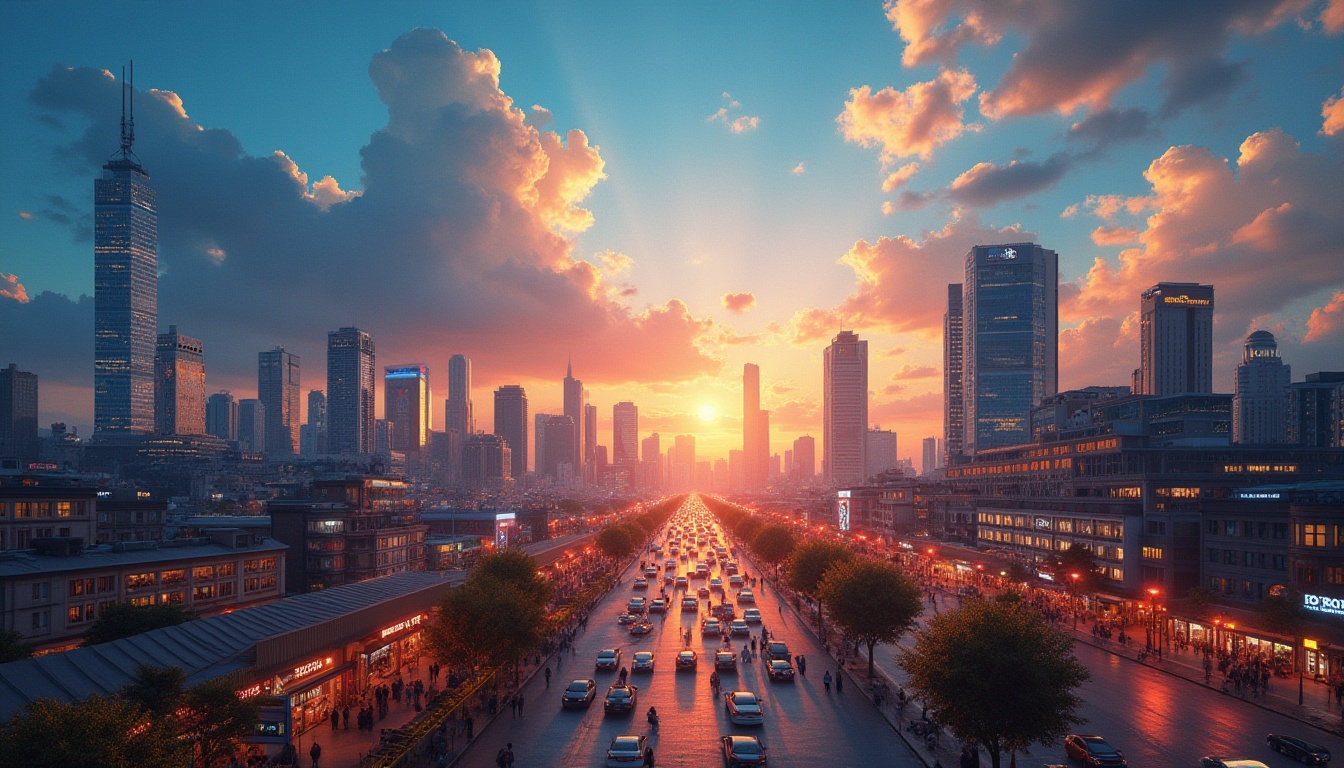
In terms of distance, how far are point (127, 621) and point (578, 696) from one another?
27.4 metres

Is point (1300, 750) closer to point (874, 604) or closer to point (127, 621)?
point (874, 604)

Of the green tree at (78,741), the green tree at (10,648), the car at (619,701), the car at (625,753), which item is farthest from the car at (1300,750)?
the green tree at (10,648)

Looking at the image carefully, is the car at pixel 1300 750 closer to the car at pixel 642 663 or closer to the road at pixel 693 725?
the road at pixel 693 725

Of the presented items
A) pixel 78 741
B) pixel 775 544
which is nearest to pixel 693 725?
pixel 78 741

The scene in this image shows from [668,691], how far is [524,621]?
10.2 metres

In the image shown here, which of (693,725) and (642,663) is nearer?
(693,725)

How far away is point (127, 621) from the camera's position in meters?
44.5

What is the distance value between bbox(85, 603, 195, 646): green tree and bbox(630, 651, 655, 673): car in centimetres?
2859

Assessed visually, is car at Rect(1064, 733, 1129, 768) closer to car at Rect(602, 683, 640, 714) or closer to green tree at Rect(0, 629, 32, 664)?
car at Rect(602, 683, 640, 714)

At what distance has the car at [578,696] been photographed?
42844 mm

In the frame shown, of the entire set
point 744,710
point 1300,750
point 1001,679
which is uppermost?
point 1001,679

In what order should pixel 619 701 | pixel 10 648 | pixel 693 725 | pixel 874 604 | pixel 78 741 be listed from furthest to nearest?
pixel 874 604, pixel 619 701, pixel 693 725, pixel 10 648, pixel 78 741

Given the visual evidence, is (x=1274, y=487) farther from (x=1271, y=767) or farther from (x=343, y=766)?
(x=343, y=766)

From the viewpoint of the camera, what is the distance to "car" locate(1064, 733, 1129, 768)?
32219 millimetres
